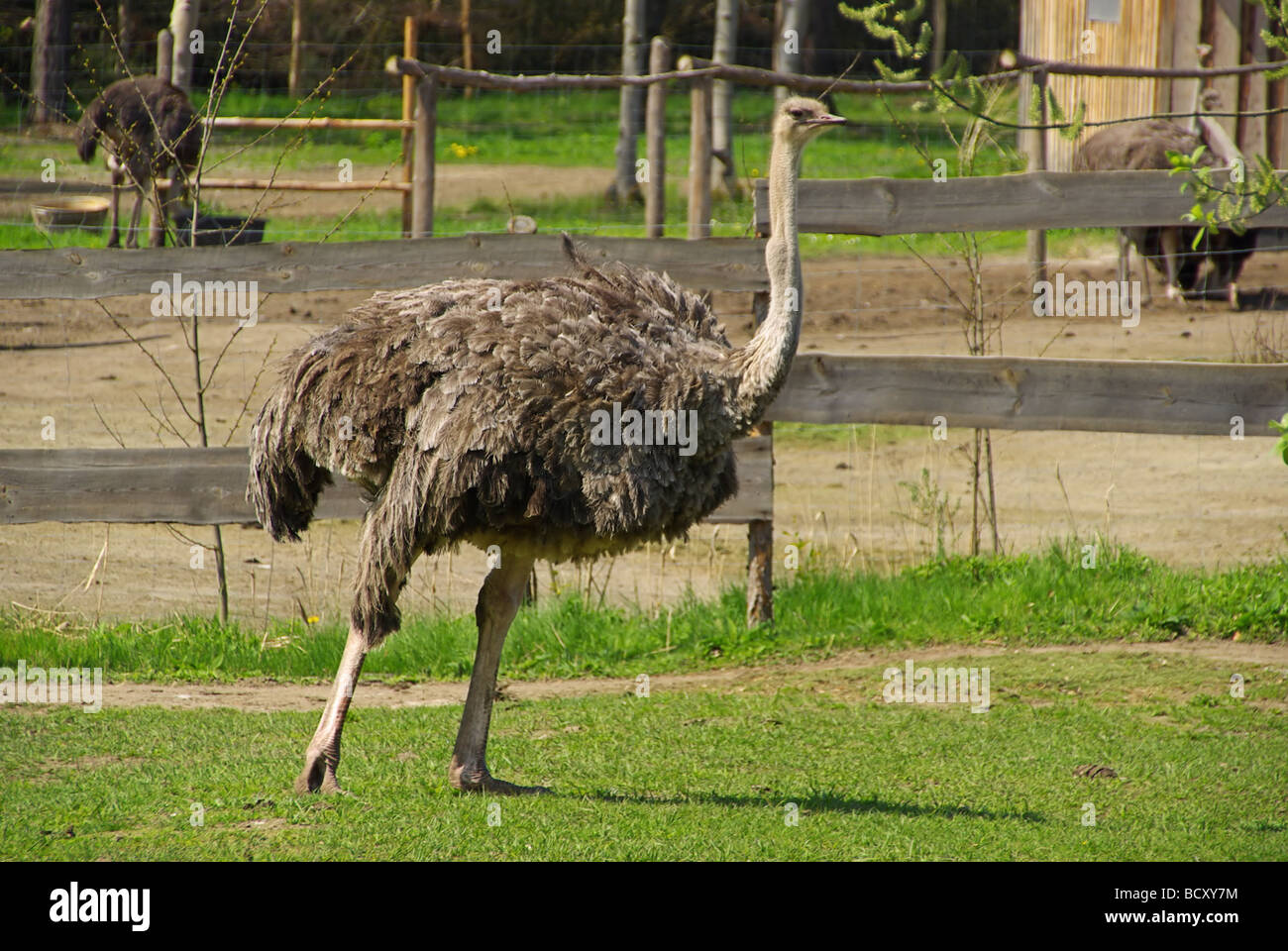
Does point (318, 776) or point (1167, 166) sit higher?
point (1167, 166)

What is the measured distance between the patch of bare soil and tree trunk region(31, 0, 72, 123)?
14.1 meters

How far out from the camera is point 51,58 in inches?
813

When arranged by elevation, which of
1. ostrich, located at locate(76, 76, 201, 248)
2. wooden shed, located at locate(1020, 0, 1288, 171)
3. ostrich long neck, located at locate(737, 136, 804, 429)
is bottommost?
A: ostrich long neck, located at locate(737, 136, 804, 429)

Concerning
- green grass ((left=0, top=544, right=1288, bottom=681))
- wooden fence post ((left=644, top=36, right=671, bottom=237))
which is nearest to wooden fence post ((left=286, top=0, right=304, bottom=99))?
wooden fence post ((left=644, top=36, right=671, bottom=237))

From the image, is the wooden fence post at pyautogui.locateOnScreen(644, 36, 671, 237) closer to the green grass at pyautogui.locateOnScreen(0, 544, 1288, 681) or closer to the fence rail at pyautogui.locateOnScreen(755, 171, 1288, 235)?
the fence rail at pyautogui.locateOnScreen(755, 171, 1288, 235)

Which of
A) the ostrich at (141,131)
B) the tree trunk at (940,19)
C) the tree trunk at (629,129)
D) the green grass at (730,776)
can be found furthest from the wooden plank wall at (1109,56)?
the green grass at (730,776)

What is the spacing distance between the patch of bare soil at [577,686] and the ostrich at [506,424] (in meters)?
1.55

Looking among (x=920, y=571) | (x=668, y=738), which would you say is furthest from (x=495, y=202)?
(x=668, y=738)

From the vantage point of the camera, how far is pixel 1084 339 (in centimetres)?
1320

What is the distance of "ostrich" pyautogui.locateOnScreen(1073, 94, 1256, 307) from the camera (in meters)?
13.0

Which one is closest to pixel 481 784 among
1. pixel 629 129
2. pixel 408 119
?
pixel 408 119

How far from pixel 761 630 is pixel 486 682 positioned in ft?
7.95

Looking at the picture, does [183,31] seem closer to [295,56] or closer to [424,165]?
[424,165]

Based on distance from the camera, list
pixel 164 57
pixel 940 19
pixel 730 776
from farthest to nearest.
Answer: pixel 940 19 → pixel 164 57 → pixel 730 776
